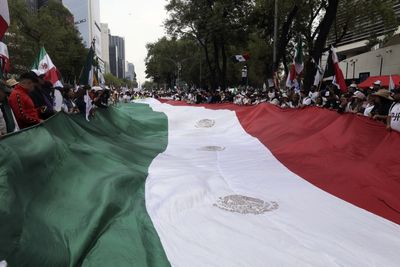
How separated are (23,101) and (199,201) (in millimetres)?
2790

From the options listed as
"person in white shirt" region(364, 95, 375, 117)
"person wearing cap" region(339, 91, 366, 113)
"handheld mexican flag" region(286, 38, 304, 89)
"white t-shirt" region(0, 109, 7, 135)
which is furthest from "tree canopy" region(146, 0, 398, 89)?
"white t-shirt" region(0, 109, 7, 135)

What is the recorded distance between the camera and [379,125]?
681cm

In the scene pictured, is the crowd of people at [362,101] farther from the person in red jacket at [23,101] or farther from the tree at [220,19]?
the tree at [220,19]

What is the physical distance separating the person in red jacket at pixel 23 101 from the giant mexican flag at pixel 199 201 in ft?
1.22

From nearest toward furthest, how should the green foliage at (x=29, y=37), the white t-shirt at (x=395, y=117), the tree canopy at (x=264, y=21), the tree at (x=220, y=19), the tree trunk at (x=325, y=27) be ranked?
the white t-shirt at (x=395, y=117), the tree trunk at (x=325, y=27), the tree canopy at (x=264, y=21), the tree at (x=220, y=19), the green foliage at (x=29, y=37)

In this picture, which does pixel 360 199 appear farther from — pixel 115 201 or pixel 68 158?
pixel 68 158

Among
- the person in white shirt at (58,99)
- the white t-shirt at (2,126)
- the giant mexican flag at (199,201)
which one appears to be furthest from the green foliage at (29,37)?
the white t-shirt at (2,126)

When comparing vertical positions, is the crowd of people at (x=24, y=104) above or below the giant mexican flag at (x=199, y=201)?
above

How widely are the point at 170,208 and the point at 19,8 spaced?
118 ft

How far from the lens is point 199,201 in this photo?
503cm

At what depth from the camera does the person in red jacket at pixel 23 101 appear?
226 inches

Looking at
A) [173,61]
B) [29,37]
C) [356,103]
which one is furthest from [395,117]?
[173,61]

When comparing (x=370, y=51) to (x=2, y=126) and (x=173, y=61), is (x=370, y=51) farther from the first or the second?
(x=173, y=61)

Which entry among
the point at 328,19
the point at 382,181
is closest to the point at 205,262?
the point at 382,181
